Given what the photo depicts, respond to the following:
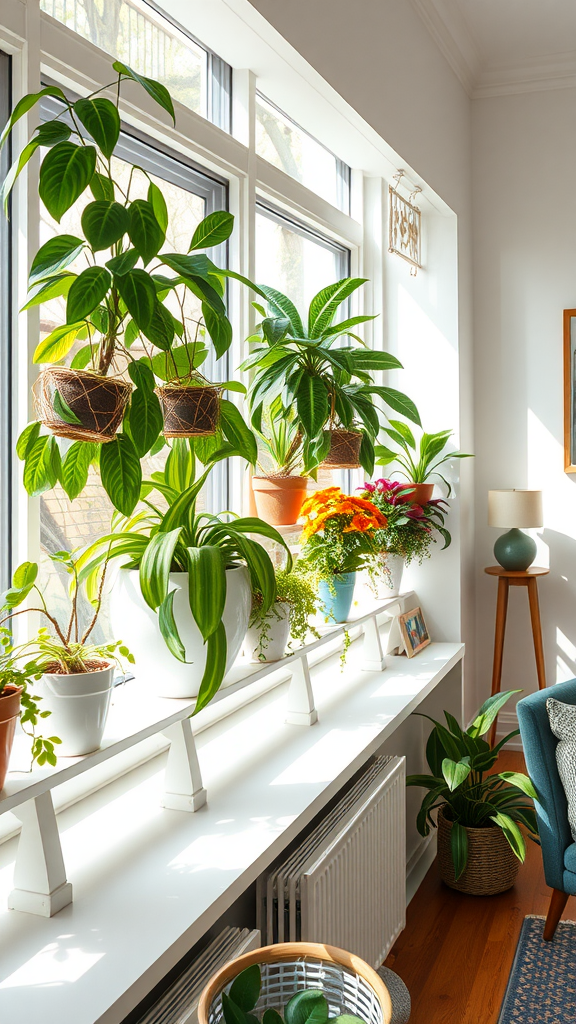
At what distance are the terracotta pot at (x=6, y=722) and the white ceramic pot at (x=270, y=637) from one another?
793 mm

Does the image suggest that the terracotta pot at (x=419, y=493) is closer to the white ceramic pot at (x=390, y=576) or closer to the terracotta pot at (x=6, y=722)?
the white ceramic pot at (x=390, y=576)

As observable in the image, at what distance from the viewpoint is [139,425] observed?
1319 millimetres

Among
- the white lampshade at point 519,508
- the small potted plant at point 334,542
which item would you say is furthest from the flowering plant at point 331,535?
the white lampshade at point 519,508

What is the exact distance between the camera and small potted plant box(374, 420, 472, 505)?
10.5 feet

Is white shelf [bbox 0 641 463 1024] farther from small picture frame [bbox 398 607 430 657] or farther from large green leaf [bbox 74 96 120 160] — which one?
large green leaf [bbox 74 96 120 160]

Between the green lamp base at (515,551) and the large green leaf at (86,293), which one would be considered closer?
the large green leaf at (86,293)

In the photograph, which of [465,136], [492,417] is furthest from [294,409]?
[465,136]

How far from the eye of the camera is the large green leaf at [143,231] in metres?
1.22

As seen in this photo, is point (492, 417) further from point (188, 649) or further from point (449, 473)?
point (188, 649)

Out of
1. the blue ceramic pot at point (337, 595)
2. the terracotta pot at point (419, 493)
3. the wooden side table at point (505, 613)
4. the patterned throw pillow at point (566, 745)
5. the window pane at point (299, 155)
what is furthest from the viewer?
the wooden side table at point (505, 613)

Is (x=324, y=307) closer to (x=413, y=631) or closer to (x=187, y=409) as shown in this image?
(x=187, y=409)

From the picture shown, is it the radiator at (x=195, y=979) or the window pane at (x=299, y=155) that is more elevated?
the window pane at (x=299, y=155)

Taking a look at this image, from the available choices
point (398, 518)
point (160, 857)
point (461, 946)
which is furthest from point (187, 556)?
point (461, 946)

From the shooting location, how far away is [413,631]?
3.23 metres
